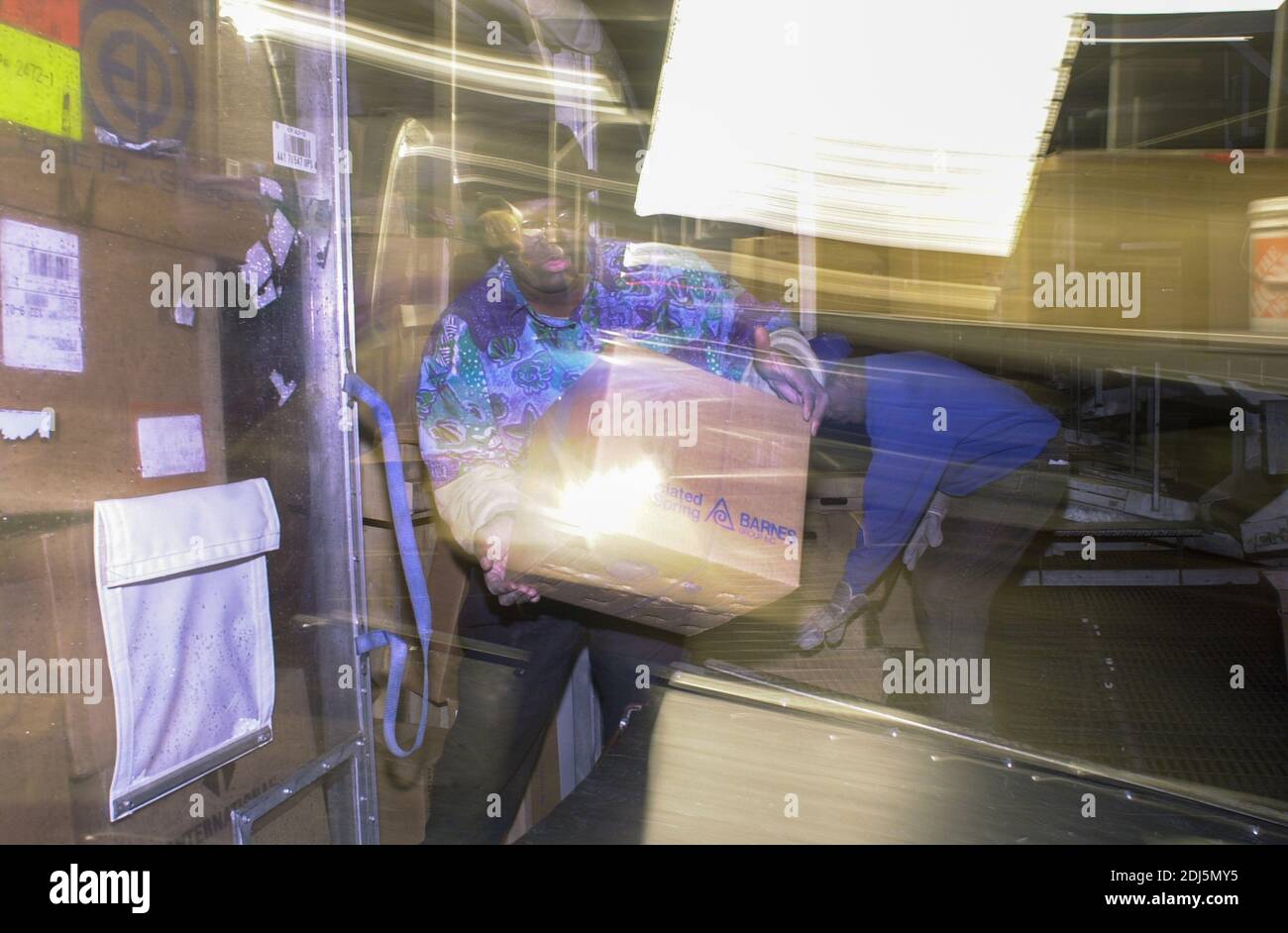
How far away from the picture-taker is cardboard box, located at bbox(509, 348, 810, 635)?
1.61 metres

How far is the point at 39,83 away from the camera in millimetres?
1130

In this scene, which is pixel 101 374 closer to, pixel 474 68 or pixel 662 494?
pixel 662 494

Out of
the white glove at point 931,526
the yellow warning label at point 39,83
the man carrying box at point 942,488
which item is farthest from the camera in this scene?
the white glove at point 931,526

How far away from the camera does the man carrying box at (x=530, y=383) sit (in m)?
2.05

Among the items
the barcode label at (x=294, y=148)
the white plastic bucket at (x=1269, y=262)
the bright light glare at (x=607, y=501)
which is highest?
the barcode label at (x=294, y=148)

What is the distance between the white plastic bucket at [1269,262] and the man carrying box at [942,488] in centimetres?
76

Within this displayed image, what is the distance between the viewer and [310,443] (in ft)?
5.39

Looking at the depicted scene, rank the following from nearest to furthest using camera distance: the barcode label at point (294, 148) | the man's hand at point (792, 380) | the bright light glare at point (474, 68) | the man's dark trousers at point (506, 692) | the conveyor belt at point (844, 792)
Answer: the conveyor belt at point (844, 792)
the barcode label at point (294, 148)
the man's hand at point (792, 380)
the man's dark trousers at point (506, 692)
the bright light glare at point (474, 68)

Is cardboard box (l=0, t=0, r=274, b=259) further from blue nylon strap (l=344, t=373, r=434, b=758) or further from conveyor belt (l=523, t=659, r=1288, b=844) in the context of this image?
conveyor belt (l=523, t=659, r=1288, b=844)

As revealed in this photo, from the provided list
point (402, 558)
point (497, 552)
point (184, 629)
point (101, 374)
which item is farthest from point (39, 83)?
point (497, 552)

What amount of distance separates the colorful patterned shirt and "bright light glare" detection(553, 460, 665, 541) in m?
0.39

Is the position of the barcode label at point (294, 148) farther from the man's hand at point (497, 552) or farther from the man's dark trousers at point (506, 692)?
the man's dark trousers at point (506, 692)

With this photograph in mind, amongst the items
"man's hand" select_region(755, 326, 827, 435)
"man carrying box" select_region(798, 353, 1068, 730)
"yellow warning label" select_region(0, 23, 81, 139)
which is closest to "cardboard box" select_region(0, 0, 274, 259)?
"yellow warning label" select_region(0, 23, 81, 139)

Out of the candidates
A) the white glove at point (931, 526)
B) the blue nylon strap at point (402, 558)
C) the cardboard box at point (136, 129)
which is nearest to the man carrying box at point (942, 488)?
the white glove at point (931, 526)
